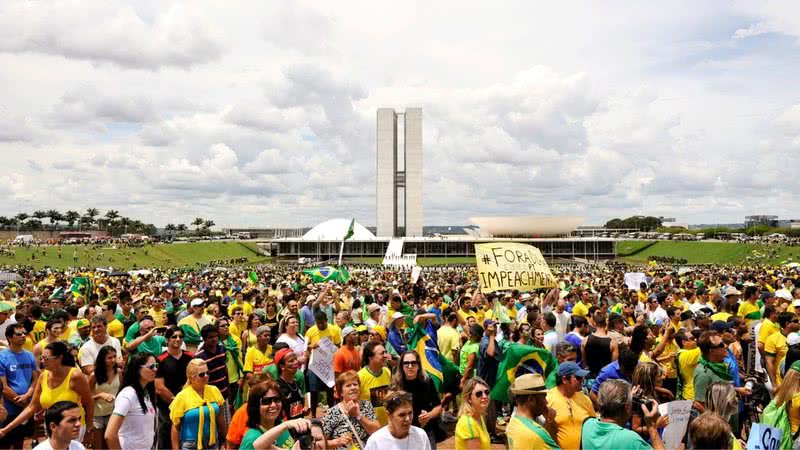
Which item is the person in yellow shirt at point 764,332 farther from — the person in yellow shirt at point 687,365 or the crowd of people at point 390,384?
the person in yellow shirt at point 687,365

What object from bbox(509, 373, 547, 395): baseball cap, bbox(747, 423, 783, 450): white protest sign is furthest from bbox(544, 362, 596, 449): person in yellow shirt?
bbox(747, 423, 783, 450): white protest sign

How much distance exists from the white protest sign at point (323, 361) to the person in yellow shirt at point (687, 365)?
3.62m

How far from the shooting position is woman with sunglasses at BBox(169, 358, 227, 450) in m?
4.89

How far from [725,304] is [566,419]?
22.3 feet

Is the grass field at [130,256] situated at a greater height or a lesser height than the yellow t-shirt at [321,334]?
lesser

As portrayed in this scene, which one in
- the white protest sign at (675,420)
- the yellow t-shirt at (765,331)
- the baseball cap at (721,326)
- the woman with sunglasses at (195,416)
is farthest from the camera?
the baseball cap at (721,326)

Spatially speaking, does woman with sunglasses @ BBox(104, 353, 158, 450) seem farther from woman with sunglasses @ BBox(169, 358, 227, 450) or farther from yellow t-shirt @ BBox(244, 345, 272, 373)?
yellow t-shirt @ BBox(244, 345, 272, 373)

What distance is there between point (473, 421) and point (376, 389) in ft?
5.13

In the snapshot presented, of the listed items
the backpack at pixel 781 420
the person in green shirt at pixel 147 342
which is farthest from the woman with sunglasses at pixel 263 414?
the person in green shirt at pixel 147 342

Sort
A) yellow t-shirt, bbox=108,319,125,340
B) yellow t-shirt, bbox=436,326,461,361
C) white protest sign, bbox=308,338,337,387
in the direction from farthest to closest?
yellow t-shirt, bbox=108,319,125,340
yellow t-shirt, bbox=436,326,461,361
white protest sign, bbox=308,338,337,387

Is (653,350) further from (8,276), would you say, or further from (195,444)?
(8,276)

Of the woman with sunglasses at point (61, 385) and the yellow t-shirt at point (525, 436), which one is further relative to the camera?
the woman with sunglasses at point (61, 385)

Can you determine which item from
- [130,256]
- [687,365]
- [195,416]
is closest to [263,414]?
[195,416]

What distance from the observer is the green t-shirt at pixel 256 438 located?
4.03 metres
